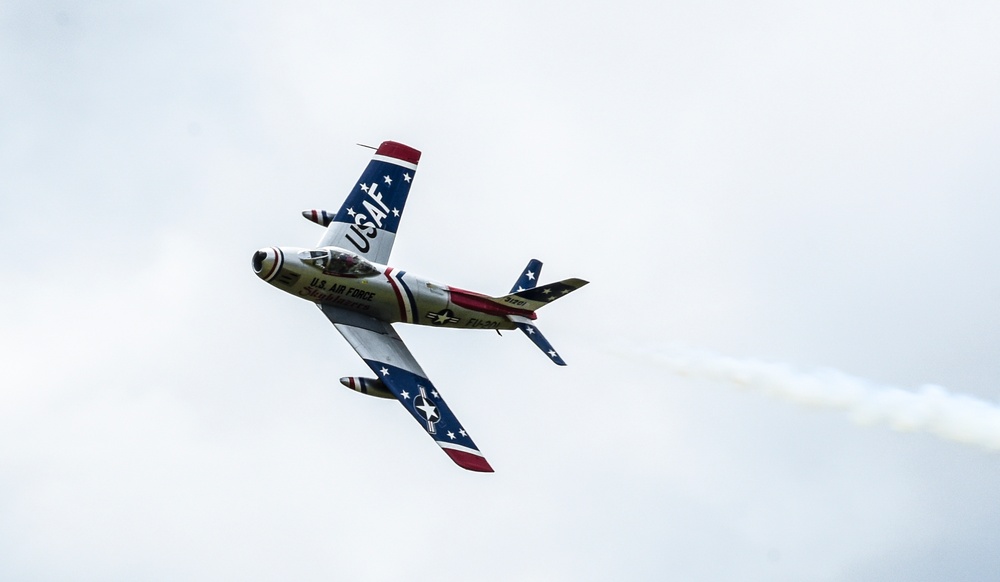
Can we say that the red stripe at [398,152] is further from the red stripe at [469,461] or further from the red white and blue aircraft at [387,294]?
the red stripe at [469,461]

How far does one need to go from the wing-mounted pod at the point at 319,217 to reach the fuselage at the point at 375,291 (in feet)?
9.93

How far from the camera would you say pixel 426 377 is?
4209 cm

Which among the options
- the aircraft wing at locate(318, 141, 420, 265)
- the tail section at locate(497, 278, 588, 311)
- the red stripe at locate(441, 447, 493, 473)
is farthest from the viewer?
the tail section at locate(497, 278, 588, 311)

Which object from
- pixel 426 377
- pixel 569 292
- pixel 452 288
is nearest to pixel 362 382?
pixel 426 377

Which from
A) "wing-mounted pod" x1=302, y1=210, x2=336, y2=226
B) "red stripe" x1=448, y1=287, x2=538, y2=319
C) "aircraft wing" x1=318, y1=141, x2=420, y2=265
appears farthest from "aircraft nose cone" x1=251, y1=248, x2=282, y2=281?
"red stripe" x1=448, y1=287, x2=538, y2=319

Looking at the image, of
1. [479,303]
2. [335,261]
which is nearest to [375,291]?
[335,261]

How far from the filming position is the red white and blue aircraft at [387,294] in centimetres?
4097

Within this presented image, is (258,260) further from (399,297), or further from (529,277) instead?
(529,277)

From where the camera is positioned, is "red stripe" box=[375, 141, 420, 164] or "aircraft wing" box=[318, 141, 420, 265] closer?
"aircraft wing" box=[318, 141, 420, 265]

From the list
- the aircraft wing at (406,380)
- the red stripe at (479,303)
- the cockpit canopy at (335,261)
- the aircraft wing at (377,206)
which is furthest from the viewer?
the aircraft wing at (377,206)

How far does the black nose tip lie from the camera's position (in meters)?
41.0

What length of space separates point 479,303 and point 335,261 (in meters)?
5.53

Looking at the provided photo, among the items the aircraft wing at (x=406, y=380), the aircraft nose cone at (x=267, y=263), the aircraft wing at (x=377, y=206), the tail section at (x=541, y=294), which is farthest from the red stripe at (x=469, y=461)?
the aircraft wing at (x=377, y=206)

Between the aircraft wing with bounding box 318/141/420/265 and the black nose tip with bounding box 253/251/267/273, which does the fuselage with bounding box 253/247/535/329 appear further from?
the aircraft wing with bounding box 318/141/420/265
